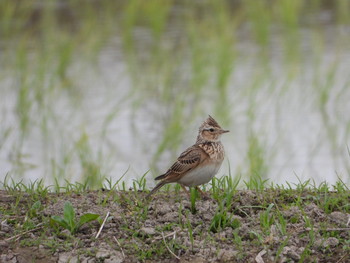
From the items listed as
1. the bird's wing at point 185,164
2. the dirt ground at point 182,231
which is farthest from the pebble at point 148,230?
the bird's wing at point 185,164

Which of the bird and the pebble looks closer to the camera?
the pebble

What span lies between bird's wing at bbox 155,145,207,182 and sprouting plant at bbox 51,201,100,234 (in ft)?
2.16

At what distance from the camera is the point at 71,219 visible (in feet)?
16.8

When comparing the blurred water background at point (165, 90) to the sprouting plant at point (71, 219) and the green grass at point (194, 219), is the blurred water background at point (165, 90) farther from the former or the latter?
the sprouting plant at point (71, 219)

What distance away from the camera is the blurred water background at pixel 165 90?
9.46 meters

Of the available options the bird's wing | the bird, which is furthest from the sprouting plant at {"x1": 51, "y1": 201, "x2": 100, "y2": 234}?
the bird's wing

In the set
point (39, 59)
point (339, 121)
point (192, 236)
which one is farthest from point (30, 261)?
point (39, 59)

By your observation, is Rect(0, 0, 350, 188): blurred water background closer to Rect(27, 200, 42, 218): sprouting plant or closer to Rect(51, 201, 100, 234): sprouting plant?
Rect(27, 200, 42, 218): sprouting plant

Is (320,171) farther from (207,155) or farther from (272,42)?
(272,42)

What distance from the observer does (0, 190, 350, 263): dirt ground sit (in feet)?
Result: 16.1

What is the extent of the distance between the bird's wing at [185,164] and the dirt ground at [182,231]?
0.17 m

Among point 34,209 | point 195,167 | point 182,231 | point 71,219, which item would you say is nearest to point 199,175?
point 195,167

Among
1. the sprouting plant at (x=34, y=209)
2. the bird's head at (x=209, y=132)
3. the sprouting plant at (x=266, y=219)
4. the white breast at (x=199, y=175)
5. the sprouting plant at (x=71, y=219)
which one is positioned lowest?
the sprouting plant at (x=71, y=219)

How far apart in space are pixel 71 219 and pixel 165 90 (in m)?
6.36
